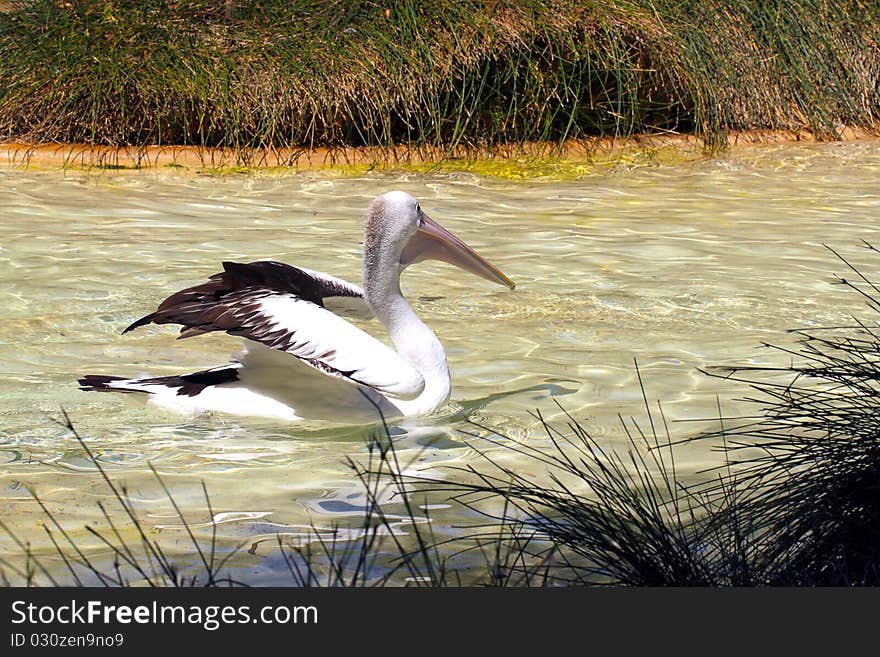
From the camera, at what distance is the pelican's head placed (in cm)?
448

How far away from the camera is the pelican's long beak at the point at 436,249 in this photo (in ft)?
15.3

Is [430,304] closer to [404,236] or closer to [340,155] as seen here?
[404,236]

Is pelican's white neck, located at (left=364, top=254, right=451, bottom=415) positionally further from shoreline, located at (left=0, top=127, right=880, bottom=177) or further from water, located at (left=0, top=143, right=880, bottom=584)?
shoreline, located at (left=0, top=127, right=880, bottom=177)

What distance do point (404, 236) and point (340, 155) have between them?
578 cm

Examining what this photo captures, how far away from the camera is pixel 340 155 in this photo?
10.2 meters

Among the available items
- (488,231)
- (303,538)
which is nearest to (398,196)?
(303,538)

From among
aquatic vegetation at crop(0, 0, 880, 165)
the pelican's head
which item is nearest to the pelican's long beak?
the pelican's head

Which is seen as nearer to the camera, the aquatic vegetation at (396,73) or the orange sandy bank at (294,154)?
the orange sandy bank at (294,154)

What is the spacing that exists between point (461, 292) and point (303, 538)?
10.7 ft

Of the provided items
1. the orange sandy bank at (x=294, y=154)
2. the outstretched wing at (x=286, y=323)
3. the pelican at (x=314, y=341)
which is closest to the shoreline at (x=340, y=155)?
the orange sandy bank at (x=294, y=154)

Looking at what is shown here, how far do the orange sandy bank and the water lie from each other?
0.81 ft

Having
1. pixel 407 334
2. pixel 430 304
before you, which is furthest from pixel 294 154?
pixel 407 334

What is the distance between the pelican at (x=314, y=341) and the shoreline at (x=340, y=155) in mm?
5501

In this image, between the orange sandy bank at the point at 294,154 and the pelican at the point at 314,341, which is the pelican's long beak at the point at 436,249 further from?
the orange sandy bank at the point at 294,154
